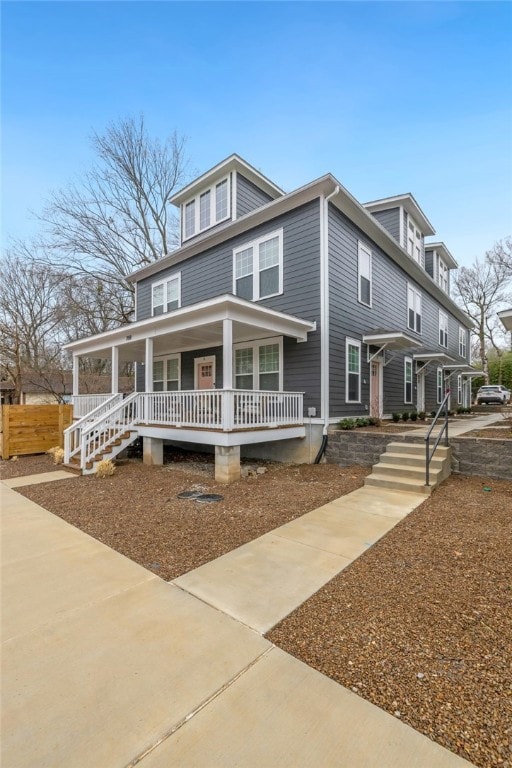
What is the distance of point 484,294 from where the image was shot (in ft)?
100

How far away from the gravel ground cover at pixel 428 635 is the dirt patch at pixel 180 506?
148cm

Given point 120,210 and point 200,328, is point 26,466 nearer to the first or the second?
point 200,328

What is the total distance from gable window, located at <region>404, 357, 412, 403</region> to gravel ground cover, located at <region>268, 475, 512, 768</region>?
31.7ft

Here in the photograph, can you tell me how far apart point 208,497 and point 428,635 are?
160 inches

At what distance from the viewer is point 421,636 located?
2432 millimetres

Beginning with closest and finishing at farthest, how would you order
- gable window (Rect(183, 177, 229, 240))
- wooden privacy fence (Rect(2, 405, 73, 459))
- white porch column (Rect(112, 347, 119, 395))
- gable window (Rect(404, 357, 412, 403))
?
wooden privacy fence (Rect(2, 405, 73, 459))
white porch column (Rect(112, 347, 119, 395))
gable window (Rect(183, 177, 229, 240))
gable window (Rect(404, 357, 412, 403))

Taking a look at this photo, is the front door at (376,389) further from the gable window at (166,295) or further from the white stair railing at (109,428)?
the gable window at (166,295)

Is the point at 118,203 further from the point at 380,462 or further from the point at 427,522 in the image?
the point at 427,522

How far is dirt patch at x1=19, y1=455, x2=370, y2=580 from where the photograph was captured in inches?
157

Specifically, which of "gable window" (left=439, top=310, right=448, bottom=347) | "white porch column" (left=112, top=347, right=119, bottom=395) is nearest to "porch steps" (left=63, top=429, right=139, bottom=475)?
"white porch column" (left=112, top=347, right=119, bottom=395)

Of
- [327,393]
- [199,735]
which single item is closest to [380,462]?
[327,393]

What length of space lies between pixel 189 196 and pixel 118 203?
860 centimetres

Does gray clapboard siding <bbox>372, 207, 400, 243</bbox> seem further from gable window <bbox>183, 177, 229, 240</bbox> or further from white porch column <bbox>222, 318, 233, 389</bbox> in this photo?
white porch column <bbox>222, 318, 233, 389</bbox>

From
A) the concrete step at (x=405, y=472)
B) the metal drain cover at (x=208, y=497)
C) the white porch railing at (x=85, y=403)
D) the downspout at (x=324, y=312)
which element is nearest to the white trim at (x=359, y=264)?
the downspout at (x=324, y=312)
